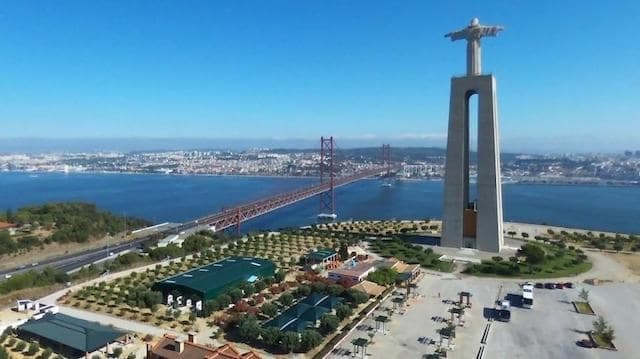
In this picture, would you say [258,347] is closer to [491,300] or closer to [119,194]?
[491,300]

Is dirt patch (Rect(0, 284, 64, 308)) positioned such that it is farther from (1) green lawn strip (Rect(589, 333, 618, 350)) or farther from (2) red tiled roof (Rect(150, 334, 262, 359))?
(1) green lawn strip (Rect(589, 333, 618, 350))

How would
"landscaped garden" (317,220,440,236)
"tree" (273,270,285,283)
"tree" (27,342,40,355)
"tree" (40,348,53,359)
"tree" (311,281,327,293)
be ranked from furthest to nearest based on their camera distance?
"landscaped garden" (317,220,440,236) < "tree" (273,270,285,283) < "tree" (311,281,327,293) < "tree" (27,342,40,355) < "tree" (40,348,53,359)

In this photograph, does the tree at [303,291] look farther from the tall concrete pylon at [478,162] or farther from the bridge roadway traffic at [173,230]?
the bridge roadway traffic at [173,230]

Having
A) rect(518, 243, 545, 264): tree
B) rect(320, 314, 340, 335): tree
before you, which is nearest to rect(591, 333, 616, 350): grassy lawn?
rect(320, 314, 340, 335): tree

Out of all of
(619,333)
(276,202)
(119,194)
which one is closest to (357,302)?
(619,333)

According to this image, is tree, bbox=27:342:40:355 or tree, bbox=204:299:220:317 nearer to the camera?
tree, bbox=27:342:40:355

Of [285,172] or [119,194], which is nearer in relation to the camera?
[119,194]

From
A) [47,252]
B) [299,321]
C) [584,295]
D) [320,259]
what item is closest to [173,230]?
[47,252]
